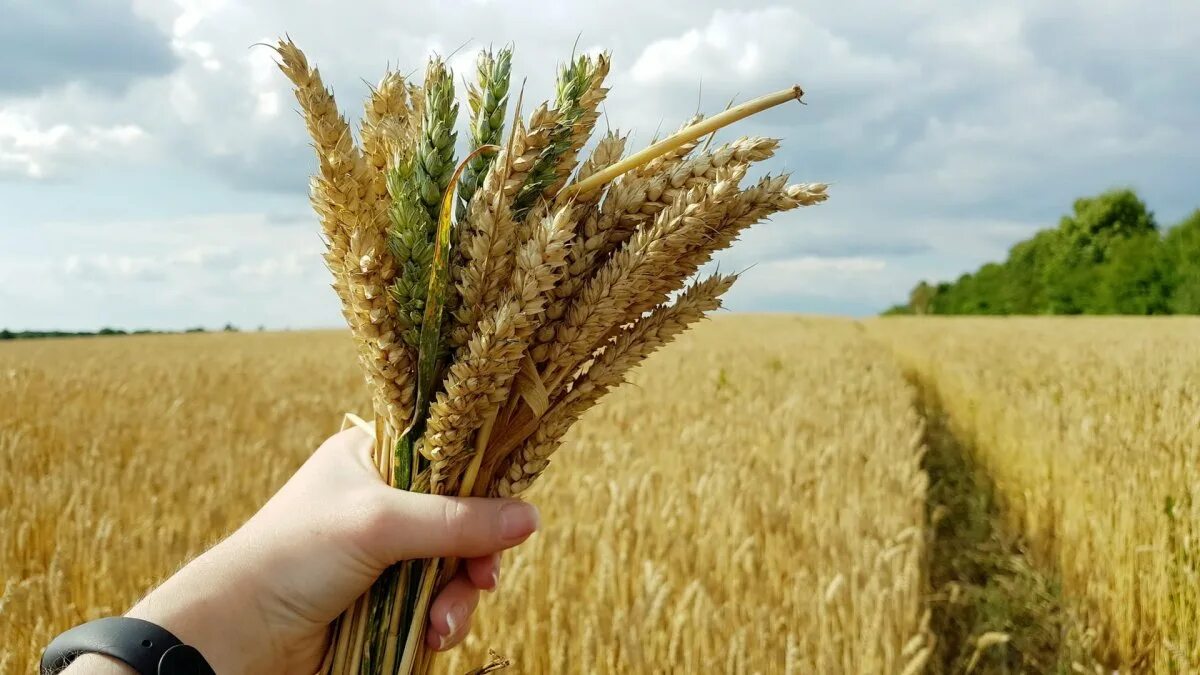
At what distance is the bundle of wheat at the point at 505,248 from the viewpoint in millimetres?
1242

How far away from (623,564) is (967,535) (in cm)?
421

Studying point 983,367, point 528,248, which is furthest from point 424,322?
point 983,367

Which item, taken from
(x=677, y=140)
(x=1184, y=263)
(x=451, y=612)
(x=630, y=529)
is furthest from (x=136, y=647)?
(x=1184, y=263)

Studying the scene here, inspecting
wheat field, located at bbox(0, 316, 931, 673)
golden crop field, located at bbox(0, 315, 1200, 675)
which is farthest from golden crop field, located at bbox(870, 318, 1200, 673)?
wheat field, located at bbox(0, 316, 931, 673)

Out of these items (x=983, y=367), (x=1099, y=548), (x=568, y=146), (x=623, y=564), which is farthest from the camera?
(x=983, y=367)

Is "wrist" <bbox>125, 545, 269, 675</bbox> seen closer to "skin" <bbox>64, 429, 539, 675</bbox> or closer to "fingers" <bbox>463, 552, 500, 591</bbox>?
"skin" <bbox>64, 429, 539, 675</bbox>

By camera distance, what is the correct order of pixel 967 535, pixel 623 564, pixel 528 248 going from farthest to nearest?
1. pixel 967 535
2. pixel 623 564
3. pixel 528 248

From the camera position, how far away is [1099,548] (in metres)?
4.33

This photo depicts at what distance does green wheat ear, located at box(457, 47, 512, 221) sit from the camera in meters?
1.35

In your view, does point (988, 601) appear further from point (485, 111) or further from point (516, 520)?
point (485, 111)

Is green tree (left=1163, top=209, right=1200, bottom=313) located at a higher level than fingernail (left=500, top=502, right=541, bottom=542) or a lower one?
higher

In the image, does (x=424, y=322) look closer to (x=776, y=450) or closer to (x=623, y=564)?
(x=623, y=564)

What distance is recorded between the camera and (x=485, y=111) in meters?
1.37

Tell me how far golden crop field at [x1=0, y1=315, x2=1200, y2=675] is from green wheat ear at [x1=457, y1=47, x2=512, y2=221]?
1360 mm
